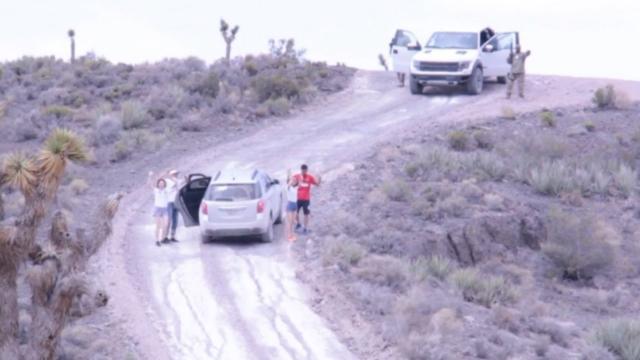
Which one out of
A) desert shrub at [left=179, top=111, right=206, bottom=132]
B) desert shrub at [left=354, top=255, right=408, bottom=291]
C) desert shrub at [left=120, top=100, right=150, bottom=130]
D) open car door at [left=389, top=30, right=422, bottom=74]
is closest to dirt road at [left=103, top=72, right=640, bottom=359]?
desert shrub at [left=354, top=255, right=408, bottom=291]

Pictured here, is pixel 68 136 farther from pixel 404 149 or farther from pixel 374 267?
pixel 404 149

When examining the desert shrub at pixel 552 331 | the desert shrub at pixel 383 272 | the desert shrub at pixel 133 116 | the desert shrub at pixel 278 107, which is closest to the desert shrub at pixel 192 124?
the desert shrub at pixel 133 116

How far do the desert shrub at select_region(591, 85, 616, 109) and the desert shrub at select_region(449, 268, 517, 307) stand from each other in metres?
19.7

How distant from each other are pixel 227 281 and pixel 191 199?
4846 millimetres

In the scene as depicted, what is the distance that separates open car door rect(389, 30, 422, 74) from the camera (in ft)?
156

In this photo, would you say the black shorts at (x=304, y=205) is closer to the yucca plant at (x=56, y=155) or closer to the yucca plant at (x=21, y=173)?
the yucca plant at (x=56, y=155)

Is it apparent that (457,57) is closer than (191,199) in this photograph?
No

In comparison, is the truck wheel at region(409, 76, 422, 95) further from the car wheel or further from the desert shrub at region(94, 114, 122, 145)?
the car wheel

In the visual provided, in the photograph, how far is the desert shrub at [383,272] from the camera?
24812 millimetres

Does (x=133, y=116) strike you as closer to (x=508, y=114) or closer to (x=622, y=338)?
(x=508, y=114)

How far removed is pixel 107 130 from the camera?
40938mm

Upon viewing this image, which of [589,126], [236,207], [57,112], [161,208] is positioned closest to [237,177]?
[236,207]

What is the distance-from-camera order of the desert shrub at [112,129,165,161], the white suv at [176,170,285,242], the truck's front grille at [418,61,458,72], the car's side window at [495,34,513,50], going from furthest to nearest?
the car's side window at [495,34,513,50] → the truck's front grille at [418,61,458,72] → the desert shrub at [112,129,165,161] → the white suv at [176,170,285,242]

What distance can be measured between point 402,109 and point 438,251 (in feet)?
49.2
